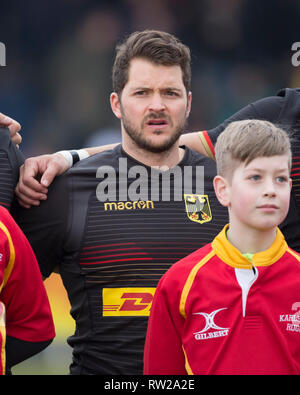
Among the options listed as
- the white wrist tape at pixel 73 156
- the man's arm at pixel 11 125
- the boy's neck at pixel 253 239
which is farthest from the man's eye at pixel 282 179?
the man's arm at pixel 11 125

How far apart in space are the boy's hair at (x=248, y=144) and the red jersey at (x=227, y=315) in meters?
0.22

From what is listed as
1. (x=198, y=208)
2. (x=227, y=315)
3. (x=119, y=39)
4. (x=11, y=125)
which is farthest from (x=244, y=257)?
(x=119, y=39)

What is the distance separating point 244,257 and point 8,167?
976 mm

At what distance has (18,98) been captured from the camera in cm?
660

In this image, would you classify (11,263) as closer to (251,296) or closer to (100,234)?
(100,234)

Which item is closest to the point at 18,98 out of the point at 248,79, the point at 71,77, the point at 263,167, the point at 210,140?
the point at 71,77

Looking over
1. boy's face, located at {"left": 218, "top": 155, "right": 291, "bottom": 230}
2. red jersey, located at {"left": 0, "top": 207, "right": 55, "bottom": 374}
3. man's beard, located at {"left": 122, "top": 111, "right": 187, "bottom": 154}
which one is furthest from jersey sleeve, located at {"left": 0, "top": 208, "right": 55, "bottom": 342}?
boy's face, located at {"left": 218, "top": 155, "right": 291, "bottom": 230}

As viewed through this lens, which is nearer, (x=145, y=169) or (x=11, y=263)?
(x=11, y=263)

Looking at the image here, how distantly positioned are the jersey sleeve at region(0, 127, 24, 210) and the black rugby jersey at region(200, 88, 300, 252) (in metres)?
0.79

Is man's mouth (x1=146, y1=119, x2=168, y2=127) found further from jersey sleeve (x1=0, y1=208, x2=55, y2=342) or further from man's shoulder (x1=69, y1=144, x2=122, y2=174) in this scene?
jersey sleeve (x1=0, y1=208, x2=55, y2=342)

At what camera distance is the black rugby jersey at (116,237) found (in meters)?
2.26

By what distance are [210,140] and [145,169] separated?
40 centimetres

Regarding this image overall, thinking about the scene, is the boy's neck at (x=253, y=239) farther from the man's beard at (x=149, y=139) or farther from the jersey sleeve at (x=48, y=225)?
the jersey sleeve at (x=48, y=225)

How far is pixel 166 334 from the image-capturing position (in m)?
1.86
